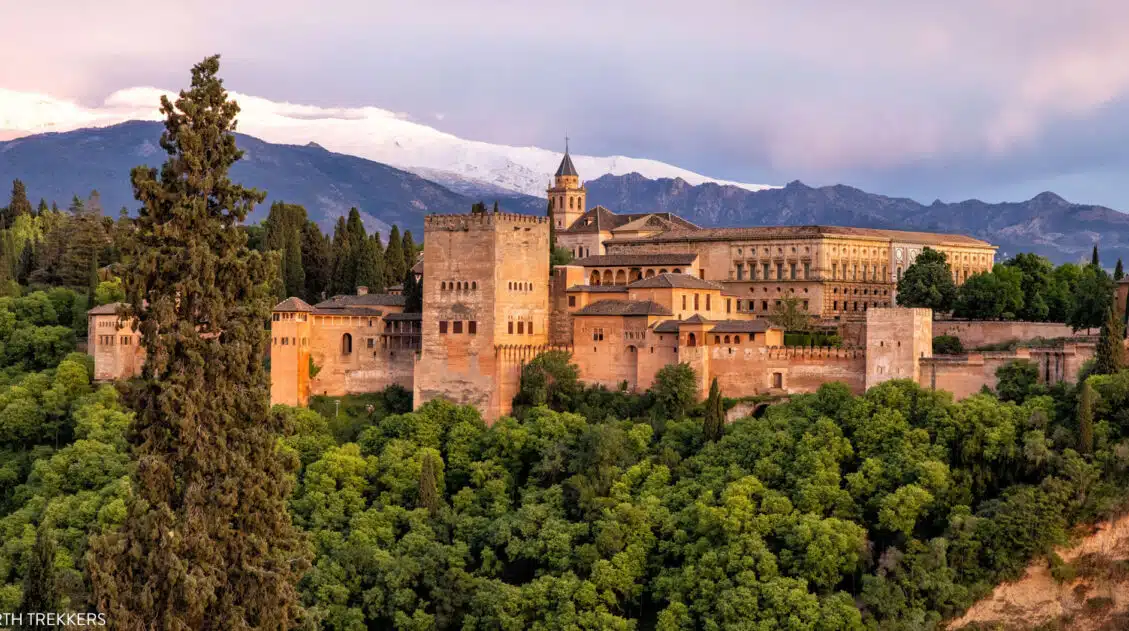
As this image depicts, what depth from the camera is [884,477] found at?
44.4m

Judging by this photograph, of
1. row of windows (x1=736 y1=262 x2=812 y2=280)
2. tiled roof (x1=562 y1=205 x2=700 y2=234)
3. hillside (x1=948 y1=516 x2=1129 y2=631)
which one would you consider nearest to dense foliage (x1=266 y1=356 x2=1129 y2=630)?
hillside (x1=948 y1=516 x2=1129 y2=631)

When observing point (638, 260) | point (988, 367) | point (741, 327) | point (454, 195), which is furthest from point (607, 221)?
point (454, 195)

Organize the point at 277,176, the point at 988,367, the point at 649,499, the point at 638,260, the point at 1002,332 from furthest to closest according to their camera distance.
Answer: the point at 277,176 → the point at 638,260 → the point at 1002,332 → the point at 988,367 → the point at 649,499

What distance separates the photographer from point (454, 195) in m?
160

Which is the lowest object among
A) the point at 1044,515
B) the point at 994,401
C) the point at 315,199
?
the point at 1044,515

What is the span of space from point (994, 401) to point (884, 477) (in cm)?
413

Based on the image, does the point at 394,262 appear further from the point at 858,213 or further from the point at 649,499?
the point at 858,213

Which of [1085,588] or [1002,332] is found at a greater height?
[1002,332]

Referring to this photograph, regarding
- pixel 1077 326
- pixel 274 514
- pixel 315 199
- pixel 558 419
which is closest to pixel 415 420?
pixel 558 419

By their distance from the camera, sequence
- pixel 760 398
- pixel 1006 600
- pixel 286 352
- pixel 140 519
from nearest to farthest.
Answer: pixel 140 519 < pixel 1006 600 < pixel 760 398 < pixel 286 352

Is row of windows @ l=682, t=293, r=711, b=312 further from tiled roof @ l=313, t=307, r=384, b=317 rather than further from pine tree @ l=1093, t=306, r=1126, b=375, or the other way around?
pine tree @ l=1093, t=306, r=1126, b=375

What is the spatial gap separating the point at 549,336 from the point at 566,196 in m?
35.2

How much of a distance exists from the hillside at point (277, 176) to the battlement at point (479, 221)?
315ft

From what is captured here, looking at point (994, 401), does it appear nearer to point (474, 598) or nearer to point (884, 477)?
point (884, 477)
